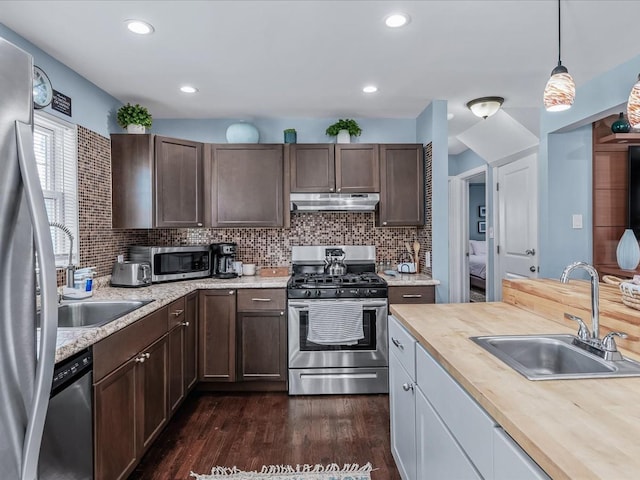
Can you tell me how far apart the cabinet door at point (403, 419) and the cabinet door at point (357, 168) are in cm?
180

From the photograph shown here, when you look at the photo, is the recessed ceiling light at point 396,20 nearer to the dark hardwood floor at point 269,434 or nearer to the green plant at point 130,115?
the green plant at point 130,115

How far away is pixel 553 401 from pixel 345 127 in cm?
299

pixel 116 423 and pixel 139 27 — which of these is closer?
pixel 116 423

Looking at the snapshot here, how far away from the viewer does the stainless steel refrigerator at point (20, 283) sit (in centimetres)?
71

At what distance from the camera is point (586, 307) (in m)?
1.62

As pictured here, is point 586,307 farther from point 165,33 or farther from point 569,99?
point 165,33

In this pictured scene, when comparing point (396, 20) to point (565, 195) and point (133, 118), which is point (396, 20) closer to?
point (133, 118)

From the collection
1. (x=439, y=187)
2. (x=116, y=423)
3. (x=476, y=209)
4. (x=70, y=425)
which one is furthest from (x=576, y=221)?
(x=476, y=209)

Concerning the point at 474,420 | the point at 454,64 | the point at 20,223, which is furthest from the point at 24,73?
the point at 454,64

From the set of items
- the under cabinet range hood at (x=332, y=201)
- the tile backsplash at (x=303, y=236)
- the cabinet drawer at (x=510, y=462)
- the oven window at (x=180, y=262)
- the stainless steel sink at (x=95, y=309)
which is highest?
the under cabinet range hood at (x=332, y=201)

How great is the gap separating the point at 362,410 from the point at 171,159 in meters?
2.54

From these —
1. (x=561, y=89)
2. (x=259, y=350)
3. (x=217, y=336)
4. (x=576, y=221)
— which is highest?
(x=561, y=89)

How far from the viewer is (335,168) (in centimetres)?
350

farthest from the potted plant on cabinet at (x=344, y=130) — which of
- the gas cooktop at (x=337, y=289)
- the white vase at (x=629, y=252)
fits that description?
the white vase at (x=629, y=252)
